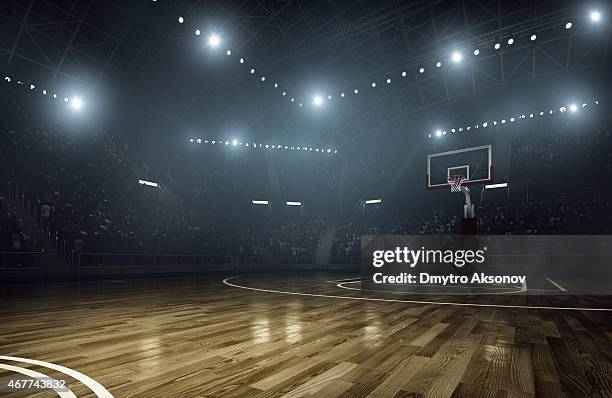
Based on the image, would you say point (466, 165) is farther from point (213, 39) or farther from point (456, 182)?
point (213, 39)

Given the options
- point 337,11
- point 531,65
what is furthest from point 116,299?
point 531,65

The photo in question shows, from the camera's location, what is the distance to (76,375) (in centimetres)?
280

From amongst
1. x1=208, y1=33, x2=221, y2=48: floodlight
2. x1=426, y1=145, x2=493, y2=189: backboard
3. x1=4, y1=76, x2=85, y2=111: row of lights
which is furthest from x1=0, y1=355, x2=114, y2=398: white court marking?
x1=4, y1=76, x2=85, y2=111: row of lights

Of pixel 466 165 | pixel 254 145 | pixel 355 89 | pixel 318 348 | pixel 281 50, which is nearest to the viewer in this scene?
pixel 318 348

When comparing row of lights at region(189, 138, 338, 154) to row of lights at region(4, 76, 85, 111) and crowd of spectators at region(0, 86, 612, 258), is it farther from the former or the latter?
row of lights at region(4, 76, 85, 111)

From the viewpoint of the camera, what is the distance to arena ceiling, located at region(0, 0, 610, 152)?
42.9 ft

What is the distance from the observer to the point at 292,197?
23953mm

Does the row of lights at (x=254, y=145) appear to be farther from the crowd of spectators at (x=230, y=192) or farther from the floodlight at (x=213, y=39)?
the floodlight at (x=213, y=39)

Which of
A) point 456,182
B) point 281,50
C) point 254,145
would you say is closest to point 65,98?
point 281,50

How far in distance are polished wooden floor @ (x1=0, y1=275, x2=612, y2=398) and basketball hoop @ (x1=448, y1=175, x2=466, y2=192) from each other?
796cm

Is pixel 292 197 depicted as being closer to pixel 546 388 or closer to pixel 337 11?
pixel 337 11

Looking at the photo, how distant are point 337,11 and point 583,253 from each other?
41.6 feet

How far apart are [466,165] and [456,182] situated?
68 centimetres

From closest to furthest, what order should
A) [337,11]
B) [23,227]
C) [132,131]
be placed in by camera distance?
[23,227] < [337,11] < [132,131]
